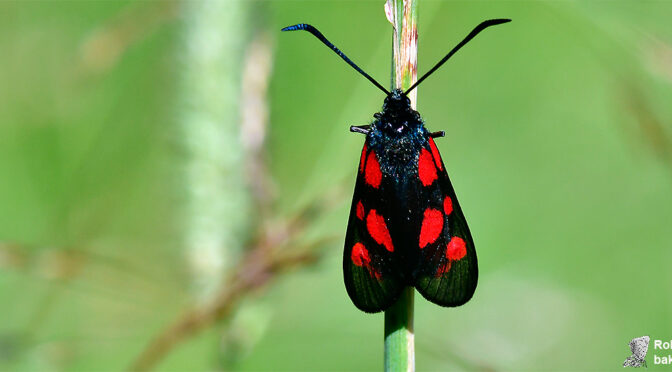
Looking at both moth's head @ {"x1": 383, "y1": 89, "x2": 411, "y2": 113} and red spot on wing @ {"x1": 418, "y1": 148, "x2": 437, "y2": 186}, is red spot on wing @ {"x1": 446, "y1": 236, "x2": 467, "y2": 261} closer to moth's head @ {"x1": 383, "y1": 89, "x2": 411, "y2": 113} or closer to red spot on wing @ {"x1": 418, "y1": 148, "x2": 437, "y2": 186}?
red spot on wing @ {"x1": 418, "y1": 148, "x2": 437, "y2": 186}

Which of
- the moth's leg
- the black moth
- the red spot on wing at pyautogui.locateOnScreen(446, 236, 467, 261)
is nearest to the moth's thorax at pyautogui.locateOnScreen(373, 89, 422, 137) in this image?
the black moth

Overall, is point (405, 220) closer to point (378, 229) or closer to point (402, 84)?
point (378, 229)

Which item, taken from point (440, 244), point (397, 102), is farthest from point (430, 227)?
point (397, 102)

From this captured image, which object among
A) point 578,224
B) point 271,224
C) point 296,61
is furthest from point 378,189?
point 296,61

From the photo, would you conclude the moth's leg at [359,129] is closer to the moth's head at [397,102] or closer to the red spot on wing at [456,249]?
the moth's head at [397,102]

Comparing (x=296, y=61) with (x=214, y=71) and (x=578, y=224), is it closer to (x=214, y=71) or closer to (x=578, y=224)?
(x=214, y=71)
